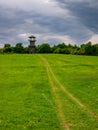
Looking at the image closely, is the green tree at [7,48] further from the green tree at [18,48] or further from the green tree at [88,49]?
the green tree at [88,49]

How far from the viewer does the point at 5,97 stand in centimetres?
3578

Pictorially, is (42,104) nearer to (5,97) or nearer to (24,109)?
(24,109)

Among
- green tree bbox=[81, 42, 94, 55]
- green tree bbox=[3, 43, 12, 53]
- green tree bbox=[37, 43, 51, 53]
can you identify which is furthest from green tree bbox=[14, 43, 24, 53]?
green tree bbox=[81, 42, 94, 55]

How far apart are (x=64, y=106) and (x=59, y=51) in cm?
13900

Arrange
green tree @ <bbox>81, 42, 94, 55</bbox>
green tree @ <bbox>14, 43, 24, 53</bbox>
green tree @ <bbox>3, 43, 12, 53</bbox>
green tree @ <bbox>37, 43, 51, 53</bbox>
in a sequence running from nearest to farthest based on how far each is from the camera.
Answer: green tree @ <bbox>81, 42, 94, 55</bbox> < green tree @ <bbox>3, 43, 12, 53</bbox> < green tree @ <bbox>37, 43, 51, 53</bbox> < green tree @ <bbox>14, 43, 24, 53</bbox>

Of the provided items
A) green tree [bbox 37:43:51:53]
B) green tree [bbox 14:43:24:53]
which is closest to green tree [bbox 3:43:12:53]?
green tree [bbox 14:43:24:53]

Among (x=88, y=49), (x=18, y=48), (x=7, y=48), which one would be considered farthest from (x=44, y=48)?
(x=88, y=49)

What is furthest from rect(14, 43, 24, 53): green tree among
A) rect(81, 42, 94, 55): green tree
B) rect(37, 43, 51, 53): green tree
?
rect(81, 42, 94, 55): green tree

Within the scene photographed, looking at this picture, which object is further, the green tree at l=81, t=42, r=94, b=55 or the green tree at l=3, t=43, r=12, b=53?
the green tree at l=3, t=43, r=12, b=53

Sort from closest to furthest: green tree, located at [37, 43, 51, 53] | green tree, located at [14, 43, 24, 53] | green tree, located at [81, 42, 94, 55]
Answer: green tree, located at [81, 42, 94, 55] → green tree, located at [37, 43, 51, 53] → green tree, located at [14, 43, 24, 53]

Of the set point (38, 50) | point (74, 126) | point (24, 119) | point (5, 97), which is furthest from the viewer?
point (38, 50)

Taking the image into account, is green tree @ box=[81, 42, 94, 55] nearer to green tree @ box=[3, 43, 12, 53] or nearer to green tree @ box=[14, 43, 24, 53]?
green tree @ box=[14, 43, 24, 53]

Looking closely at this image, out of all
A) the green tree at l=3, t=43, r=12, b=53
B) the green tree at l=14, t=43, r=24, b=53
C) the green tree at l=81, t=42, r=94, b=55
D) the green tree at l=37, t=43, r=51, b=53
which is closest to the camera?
the green tree at l=81, t=42, r=94, b=55

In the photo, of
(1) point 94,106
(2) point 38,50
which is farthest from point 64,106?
(2) point 38,50
